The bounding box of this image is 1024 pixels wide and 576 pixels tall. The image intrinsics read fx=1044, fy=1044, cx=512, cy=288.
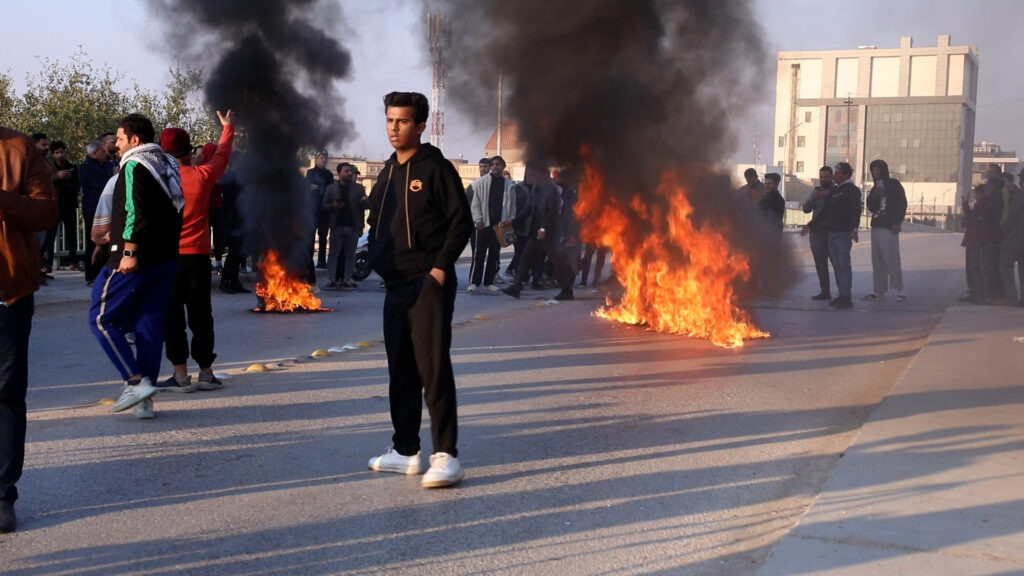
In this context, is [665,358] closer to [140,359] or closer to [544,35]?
[544,35]

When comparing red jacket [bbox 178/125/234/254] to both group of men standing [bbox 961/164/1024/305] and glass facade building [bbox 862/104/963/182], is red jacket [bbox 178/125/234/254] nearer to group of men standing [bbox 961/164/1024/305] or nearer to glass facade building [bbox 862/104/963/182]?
group of men standing [bbox 961/164/1024/305]

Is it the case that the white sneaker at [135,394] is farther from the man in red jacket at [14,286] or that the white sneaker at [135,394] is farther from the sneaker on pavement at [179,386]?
the man in red jacket at [14,286]

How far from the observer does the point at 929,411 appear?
21.9 feet

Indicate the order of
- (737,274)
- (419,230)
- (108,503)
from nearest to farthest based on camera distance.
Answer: (108,503) → (419,230) → (737,274)

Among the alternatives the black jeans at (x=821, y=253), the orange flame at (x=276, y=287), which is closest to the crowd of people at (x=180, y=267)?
the orange flame at (x=276, y=287)

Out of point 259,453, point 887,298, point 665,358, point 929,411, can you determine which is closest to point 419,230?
point 259,453

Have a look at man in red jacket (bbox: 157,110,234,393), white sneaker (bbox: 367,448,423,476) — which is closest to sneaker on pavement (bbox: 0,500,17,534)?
white sneaker (bbox: 367,448,423,476)

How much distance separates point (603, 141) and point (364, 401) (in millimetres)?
5151

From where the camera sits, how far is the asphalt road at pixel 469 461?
4.01 metres

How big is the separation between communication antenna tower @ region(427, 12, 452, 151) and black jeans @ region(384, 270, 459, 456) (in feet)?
18.4

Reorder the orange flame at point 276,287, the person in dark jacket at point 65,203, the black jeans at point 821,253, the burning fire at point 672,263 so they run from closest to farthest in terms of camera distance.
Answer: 1. the burning fire at point 672,263
2. the orange flame at point 276,287
3. the person in dark jacket at point 65,203
4. the black jeans at point 821,253

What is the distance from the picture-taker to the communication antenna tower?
36.0ft

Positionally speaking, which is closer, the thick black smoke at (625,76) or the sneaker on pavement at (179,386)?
the sneaker on pavement at (179,386)

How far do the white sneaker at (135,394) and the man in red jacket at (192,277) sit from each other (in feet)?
2.94
